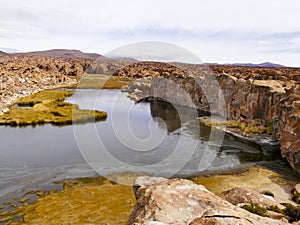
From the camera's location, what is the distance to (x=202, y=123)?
69312mm

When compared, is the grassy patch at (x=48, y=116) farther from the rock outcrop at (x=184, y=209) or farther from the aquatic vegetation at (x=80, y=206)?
the rock outcrop at (x=184, y=209)

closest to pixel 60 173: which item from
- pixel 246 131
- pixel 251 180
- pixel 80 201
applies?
pixel 80 201

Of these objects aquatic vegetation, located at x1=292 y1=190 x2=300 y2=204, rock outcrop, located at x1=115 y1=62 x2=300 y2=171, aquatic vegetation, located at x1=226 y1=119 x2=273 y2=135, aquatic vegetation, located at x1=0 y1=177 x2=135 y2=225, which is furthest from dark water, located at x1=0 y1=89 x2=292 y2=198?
aquatic vegetation, located at x1=292 y1=190 x2=300 y2=204

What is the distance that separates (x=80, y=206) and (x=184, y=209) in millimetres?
17978

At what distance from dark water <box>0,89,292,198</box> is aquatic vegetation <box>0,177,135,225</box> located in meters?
3.84

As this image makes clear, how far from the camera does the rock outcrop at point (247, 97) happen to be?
43.8 metres

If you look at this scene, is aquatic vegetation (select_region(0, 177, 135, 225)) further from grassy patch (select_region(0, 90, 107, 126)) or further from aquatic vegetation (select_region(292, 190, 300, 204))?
grassy patch (select_region(0, 90, 107, 126))

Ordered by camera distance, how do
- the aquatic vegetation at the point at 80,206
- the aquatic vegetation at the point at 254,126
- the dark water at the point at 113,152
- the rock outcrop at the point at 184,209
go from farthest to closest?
the aquatic vegetation at the point at 254,126 → the dark water at the point at 113,152 → the aquatic vegetation at the point at 80,206 → the rock outcrop at the point at 184,209

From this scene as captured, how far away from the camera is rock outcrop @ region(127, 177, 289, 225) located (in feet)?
36.3

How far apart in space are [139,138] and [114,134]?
19.9 feet

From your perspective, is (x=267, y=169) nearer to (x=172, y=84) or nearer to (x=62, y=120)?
(x=62, y=120)

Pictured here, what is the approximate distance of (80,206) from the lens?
2741cm

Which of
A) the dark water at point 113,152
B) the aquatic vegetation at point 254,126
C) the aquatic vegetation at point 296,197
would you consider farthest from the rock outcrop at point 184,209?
the aquatic vegetation at point 254,126

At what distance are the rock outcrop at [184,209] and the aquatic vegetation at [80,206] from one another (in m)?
12.5
